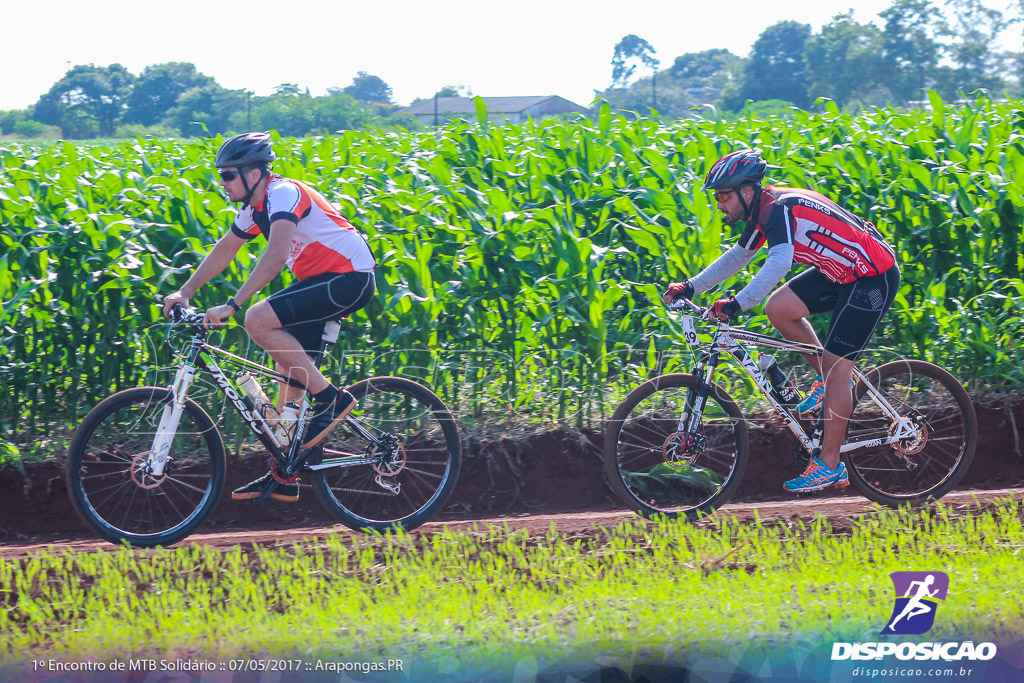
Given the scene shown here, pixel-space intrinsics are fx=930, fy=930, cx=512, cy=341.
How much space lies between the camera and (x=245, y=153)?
15.6 feet

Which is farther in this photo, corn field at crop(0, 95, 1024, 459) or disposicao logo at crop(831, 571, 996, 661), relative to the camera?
corn field at crop(0, 95, 1024, 459)

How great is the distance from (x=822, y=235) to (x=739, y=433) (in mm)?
1237

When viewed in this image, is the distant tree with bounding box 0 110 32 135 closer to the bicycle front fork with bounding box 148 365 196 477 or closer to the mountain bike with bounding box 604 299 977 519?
the bicycle front fork with bounding box 148 365 196 477

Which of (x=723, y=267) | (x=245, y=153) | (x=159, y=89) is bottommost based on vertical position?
(x=723, y=267)

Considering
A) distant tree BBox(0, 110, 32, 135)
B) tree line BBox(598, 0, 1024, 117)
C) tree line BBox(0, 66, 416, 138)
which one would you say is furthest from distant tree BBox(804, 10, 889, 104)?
distant tree BBox(0, 110, 32, 135)

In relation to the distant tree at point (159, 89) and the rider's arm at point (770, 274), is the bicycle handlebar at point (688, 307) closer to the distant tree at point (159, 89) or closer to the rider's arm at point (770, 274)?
the rider's arm at point (770, 274)

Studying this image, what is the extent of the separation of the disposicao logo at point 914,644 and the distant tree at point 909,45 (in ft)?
299

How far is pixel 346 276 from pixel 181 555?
1.65 m

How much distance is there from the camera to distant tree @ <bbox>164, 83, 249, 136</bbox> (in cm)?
7488

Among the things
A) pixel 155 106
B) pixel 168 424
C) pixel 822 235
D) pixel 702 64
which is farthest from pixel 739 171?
pixel 702 64

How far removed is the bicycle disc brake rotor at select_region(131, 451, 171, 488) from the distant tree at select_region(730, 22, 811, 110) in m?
94.9

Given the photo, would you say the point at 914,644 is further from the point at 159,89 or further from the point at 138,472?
the point at 159,89

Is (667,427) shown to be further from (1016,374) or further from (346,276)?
(1016,374)

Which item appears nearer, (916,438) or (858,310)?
(858,310)
